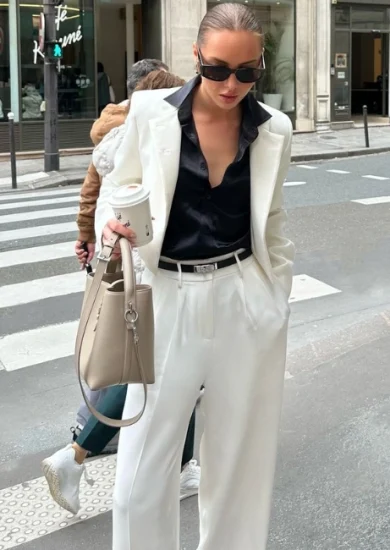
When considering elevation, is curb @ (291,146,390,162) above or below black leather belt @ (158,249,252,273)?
above

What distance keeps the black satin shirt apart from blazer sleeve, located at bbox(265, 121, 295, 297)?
0.44ft

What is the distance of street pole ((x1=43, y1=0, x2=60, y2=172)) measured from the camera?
15266 mm

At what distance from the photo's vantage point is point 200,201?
2328 millimetres

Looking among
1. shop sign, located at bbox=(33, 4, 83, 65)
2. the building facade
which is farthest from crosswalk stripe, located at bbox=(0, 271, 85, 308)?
shop sign, located at bbox=(33, 4, 83, 65)

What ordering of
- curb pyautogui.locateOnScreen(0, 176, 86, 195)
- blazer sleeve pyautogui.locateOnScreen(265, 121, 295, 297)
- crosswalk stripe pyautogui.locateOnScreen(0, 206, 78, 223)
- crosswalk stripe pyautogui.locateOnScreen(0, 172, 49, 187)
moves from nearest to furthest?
blazer sleeve pyautogui.locateOnScreen(265, 121, 295, 297) < crosswalk stripe pyautogui.locateOnScreen(0, 206, 78, 223) < curb pyautogui.locateOnScreen(0, 176, 86, 195) < crosswalk stripe pyautogui.locateOnScreen(0, 172, 49, 187)

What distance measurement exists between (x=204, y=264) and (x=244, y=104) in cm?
53

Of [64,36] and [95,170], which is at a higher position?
[64,36]

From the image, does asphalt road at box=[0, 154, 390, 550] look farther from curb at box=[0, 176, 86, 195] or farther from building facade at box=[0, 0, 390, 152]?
building facade at box=[0, 0, 390, 152]

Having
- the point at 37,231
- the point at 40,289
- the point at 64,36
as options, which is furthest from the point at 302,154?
the point at 40,289

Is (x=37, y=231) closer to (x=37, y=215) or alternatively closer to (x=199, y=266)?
(x=37, y=215)

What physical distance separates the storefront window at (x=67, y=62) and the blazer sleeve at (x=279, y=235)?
670 inches

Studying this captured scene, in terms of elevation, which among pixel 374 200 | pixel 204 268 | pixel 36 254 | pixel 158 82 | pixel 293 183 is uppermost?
pixel 158 82

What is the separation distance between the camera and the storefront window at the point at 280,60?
22250 mm

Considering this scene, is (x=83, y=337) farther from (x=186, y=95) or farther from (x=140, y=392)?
(x=186, y=95)
